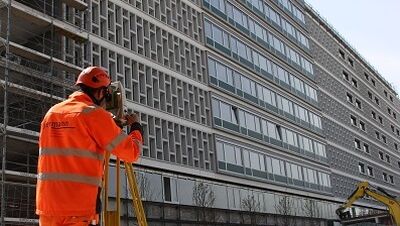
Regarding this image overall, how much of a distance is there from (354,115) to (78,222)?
2978 inches

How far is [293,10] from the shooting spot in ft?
205

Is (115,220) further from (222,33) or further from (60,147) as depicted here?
(222,33)

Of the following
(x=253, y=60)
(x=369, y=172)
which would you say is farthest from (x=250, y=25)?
(x=369, y=172)

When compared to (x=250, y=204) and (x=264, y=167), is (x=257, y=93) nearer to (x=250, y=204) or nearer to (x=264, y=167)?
(x=264, y=167)

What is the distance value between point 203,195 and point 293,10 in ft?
105

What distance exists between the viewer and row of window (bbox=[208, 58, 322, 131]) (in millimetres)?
44156

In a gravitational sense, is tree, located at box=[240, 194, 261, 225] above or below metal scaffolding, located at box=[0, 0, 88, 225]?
below

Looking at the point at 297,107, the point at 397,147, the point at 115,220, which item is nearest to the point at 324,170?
the point at 297,107

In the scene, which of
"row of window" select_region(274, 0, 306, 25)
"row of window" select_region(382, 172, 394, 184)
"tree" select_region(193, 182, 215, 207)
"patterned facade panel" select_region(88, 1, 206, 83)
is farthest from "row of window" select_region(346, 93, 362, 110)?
"tree" select_region(193, 182, 215, 207)

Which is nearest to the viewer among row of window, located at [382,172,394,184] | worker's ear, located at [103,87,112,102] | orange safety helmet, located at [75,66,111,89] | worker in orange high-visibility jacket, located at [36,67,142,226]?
worker in orange high-visibility jacket, located at [36,67,142,226]

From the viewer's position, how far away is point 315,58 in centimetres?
6612

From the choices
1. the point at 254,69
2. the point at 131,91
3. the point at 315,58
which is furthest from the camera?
the point at 315,58

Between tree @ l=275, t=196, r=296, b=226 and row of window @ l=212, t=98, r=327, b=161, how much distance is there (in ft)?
17.6

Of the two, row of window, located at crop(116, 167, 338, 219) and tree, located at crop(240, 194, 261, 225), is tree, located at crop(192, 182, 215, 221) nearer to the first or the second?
row of window, located at crop(116, 167, 338, 219)
